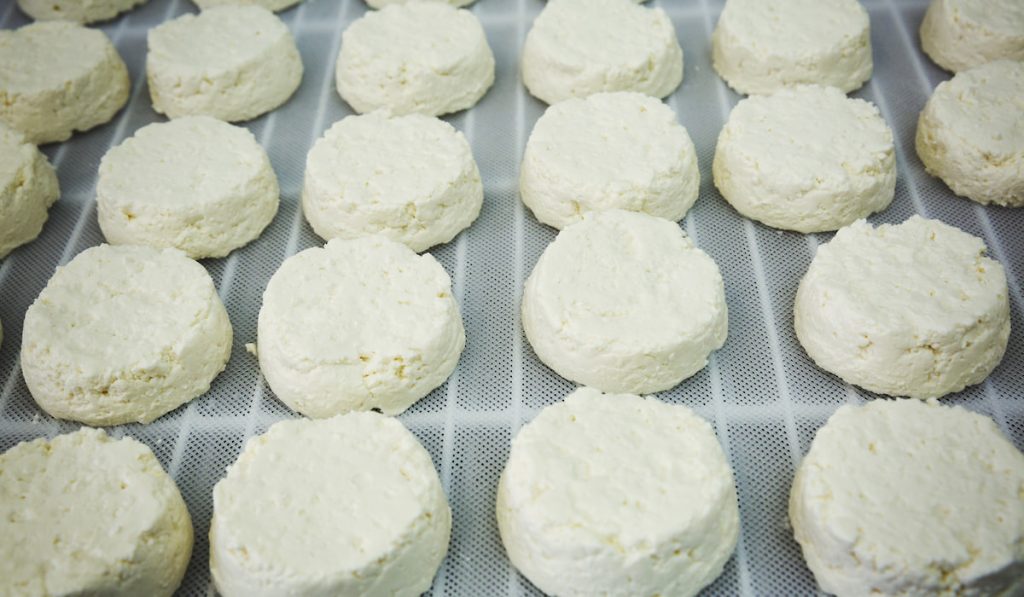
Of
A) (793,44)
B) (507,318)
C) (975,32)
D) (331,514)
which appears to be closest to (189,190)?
(507,318)

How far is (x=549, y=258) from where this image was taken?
284cm

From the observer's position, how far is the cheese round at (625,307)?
104 inches

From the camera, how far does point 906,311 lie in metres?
2.63

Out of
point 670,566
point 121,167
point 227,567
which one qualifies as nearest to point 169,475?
point 227,567

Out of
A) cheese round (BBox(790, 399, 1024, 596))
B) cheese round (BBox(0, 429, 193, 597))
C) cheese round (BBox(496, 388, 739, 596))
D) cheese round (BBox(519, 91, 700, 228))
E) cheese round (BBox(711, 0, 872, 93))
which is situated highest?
cheese round (BBox(711, 0, 872, 93))

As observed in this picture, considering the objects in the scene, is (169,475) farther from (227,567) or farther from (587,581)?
(587,581)

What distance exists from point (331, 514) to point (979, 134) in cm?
248

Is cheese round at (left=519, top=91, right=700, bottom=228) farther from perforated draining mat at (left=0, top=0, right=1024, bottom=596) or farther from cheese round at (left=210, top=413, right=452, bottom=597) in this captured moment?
cheese round at (left=210, top=413, right=452, bottom=597)

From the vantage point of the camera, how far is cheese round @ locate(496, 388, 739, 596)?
7.28 ft

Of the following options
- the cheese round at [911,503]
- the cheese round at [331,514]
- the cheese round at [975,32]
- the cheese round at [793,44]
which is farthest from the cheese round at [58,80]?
the cheese round at [975,32]

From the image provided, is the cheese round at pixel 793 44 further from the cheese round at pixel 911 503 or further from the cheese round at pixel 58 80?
the cheese round at pixel 58 80

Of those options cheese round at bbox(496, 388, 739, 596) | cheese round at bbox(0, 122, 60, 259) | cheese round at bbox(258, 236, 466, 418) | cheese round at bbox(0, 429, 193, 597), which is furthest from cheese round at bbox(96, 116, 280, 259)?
cheese round at bbox(496, 388, 739, 596)

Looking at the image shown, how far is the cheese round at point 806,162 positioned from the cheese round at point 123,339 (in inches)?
70.8

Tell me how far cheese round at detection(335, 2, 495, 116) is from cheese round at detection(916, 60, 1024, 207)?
1.69 metres
